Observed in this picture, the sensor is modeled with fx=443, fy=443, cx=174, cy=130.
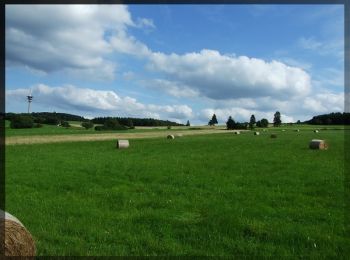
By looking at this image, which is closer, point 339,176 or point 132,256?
point 132,256

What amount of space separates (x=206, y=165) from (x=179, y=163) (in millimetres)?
1806

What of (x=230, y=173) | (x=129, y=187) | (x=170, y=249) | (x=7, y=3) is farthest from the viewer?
(x=230, y=173)

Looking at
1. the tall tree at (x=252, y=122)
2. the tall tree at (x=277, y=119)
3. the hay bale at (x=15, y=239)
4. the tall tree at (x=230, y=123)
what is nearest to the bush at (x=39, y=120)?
the tall tree at (x=230, y=123)

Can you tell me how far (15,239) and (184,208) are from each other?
21.5 feet

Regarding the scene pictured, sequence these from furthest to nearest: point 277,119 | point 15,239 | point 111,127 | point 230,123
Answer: point 277,119, point 230,123, point 111,127, point 15,239

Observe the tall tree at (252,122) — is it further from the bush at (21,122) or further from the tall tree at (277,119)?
the bush at (21,122)

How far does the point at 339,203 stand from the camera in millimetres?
15242

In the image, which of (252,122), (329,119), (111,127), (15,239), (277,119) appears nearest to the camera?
(15,239)

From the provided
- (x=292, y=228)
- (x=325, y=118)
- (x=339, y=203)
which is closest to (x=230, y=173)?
(x=339, y=203)

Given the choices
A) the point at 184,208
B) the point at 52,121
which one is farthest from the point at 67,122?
the point at 184,208

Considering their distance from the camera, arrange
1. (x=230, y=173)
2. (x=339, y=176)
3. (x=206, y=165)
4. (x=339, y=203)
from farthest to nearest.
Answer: (x=206, y=165), (x=230, y=173), (x=339, y=176), (x=339, y=203)

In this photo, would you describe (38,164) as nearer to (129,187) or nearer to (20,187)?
(20,187)

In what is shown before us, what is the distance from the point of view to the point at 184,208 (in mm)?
14883

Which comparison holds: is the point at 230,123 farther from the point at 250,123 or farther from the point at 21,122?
the point at 21,122
